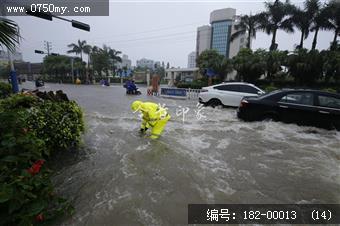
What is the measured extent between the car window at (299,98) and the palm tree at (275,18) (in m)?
20.6

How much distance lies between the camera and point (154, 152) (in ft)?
14.7

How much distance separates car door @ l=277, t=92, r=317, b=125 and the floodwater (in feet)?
0.74

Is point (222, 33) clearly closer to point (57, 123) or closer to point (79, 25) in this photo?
point (79, 25)

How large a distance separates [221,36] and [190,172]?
206 ft

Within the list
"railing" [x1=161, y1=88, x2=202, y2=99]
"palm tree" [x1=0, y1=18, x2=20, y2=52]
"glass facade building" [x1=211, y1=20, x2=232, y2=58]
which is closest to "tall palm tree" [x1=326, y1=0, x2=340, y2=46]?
"railing" [x1=161, y1=88, x2=202, y2=99]

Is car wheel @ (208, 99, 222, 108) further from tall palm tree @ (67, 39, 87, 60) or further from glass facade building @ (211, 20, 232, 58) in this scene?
glass facade building @ (211, 20, 232, 58)

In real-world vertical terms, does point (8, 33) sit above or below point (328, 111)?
above

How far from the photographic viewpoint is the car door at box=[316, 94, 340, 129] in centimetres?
567

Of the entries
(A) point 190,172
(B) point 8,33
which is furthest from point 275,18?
(B) point 8,33

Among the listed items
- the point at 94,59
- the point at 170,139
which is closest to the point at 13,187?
the point at 170,139

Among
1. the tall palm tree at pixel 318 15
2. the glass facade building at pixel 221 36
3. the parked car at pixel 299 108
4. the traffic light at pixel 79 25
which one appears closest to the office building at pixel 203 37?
the glass facade building at pixel 221 36

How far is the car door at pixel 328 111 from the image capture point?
5.67 meters

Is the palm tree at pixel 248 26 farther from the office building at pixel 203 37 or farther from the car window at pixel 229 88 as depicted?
the office building at pixel 203 37

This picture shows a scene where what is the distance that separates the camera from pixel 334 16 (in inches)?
800
